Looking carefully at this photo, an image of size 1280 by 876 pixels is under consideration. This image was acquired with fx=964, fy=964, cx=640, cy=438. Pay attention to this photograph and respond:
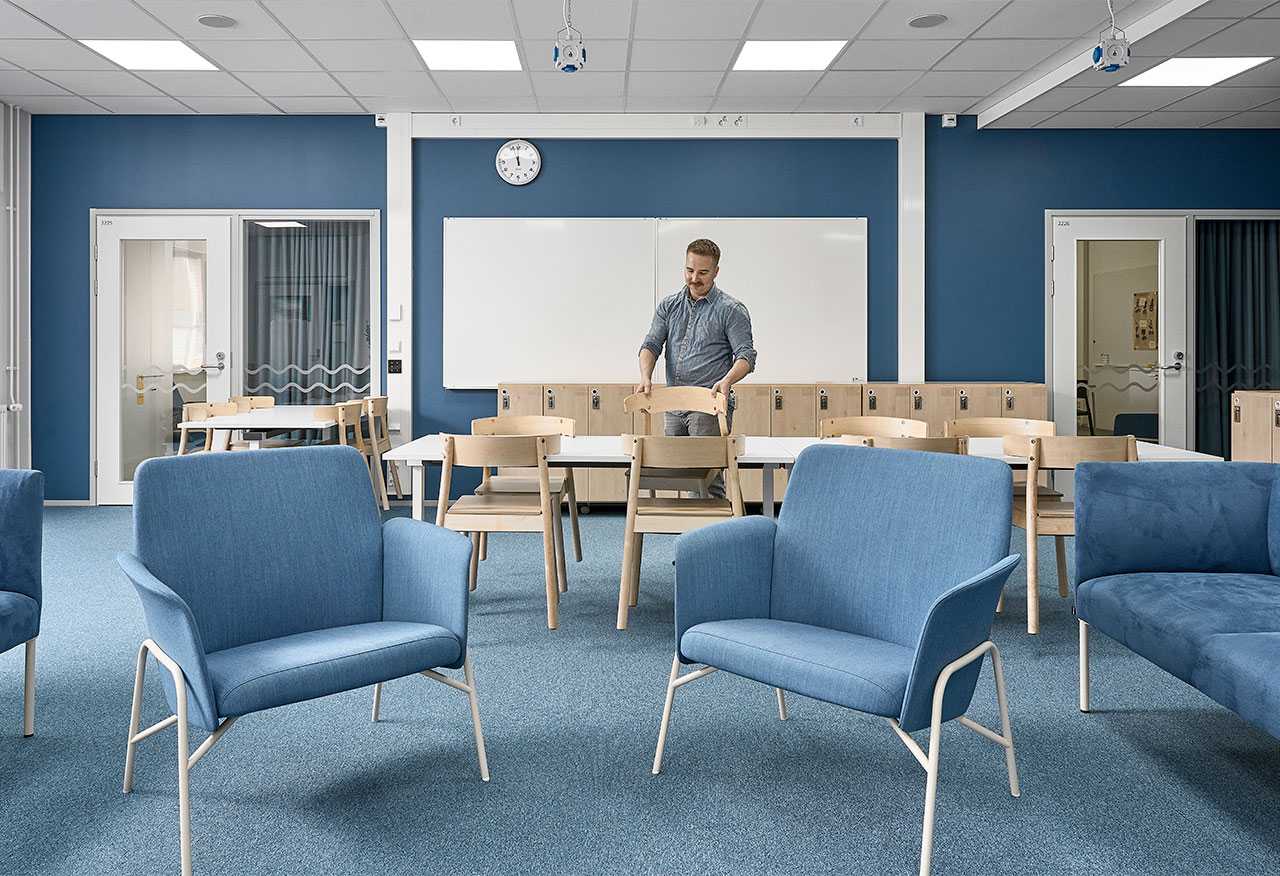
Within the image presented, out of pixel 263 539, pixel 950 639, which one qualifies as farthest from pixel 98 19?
pixel 950 639

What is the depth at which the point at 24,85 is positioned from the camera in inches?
254

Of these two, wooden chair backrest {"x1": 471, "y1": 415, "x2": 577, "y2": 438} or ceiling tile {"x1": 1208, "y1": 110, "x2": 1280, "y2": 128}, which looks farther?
ceiling tile {"x1": 1208, "y1": 110, "x2": 1280, "y2": 128}

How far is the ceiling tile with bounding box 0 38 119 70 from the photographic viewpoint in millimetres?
5656

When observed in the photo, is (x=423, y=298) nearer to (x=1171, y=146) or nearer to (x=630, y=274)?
(x=630, y=274)

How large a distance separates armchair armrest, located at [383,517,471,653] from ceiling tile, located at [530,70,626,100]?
175 inches

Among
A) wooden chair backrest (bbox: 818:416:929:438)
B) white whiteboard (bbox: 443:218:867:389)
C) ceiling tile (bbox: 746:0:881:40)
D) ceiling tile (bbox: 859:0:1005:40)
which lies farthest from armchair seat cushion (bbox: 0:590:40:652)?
white whiteboard (bbox: 443:218:867:389)

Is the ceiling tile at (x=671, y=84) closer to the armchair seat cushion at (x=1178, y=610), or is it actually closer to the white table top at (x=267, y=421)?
the white table top at (x=267, y=421)

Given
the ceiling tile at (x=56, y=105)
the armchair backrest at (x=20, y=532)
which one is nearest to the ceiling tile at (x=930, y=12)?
the armchair backrest at (x=20, y=532)

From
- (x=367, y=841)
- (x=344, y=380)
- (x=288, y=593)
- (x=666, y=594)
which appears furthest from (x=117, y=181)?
(x=367, y=841)

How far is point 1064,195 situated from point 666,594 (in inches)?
194

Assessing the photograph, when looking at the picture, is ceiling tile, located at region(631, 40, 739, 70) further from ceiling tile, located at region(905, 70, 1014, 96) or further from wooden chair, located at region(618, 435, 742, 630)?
wooden chair, located at region(618, 435, 742, 630)

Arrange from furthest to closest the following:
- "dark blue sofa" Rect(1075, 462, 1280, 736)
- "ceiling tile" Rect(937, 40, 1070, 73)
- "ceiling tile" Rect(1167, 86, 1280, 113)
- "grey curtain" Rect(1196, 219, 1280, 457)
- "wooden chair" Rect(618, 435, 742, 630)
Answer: "grey curtain" Rect(1196, 219, 1280, 457), "ceiling tile" Rect(1167, 86, 1280, 113), "ceiling tile" Rect(937, 40, 1070, 73), "wooden chair" Rect(618, 435, 742, 630), "dark blue sofa" Rect(1075, 462, 1280, 736)

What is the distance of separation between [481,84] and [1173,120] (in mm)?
4965

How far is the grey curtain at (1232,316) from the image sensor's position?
24.3 feet
